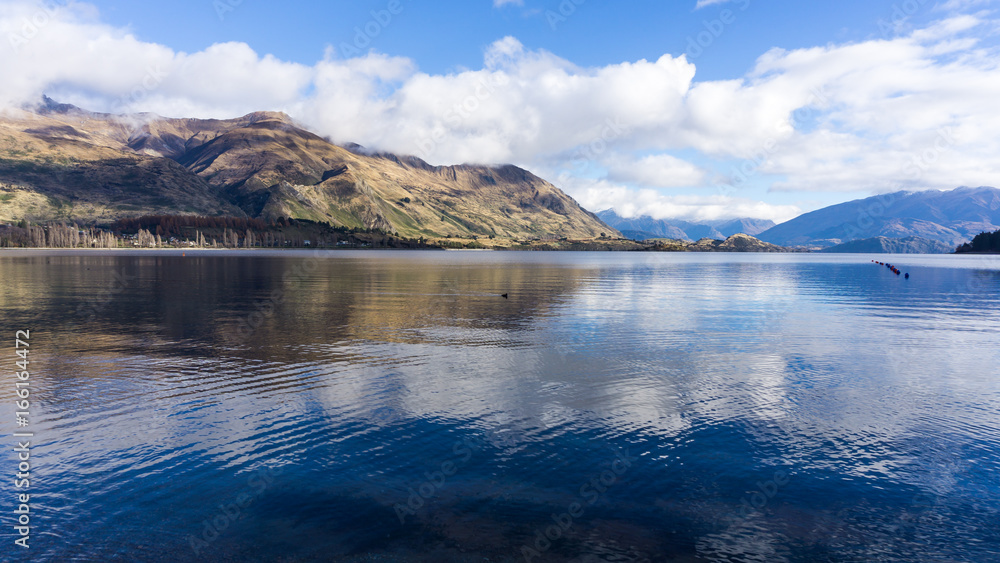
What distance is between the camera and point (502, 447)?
20.9 meters

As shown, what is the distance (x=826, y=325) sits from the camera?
5525 centimetres

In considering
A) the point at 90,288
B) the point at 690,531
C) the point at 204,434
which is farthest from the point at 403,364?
the point at 90,288

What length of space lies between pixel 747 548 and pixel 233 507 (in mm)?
15557

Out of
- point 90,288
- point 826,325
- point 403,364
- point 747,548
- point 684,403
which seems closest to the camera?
point 747,548

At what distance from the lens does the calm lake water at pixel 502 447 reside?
589 inches

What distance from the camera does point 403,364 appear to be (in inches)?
1369

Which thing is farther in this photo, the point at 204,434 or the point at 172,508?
the point at 204,434

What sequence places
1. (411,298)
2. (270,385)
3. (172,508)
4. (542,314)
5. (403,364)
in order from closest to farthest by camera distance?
(172,508) < (270,385) < (403,364) < (542,314) < (411,298)

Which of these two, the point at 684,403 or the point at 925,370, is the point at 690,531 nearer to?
the point at 684,403

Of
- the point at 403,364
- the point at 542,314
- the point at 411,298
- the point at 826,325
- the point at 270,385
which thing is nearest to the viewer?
the point at 270,385

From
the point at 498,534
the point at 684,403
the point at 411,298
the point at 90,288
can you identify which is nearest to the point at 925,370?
the point at 684,403

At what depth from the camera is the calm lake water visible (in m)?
15.0

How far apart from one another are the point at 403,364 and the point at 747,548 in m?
24.3

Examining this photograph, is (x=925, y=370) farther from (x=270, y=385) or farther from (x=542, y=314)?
(x=270, y=385)
